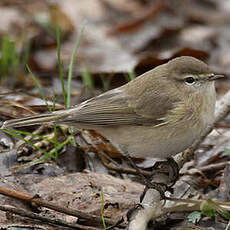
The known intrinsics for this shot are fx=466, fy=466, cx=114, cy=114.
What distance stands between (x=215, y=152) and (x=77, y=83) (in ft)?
9.66

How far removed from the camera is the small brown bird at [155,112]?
4523 millimetres

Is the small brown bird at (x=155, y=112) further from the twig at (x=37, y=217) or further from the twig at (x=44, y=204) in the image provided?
the twig at (x=37, y=217)

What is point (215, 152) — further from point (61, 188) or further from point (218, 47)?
point (218, 47)

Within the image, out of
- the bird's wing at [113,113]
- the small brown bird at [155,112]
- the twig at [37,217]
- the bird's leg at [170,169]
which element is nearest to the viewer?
the twig at [37,217]

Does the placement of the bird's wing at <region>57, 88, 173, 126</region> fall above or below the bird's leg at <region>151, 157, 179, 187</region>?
above

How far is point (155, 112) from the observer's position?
478cm

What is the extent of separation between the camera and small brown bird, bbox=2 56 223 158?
14.8ft

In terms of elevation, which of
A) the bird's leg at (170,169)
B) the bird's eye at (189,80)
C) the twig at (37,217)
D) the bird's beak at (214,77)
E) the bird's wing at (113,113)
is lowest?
the twig at (37,217)

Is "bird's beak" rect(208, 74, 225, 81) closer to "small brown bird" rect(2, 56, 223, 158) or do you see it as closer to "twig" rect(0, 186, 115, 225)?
"small brown bird" rect(2, 56, 223, 158)

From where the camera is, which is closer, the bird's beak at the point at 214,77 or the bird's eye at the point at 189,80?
the bird's beak at the point at 214,77

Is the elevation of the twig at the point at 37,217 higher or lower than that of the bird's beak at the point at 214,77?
lower

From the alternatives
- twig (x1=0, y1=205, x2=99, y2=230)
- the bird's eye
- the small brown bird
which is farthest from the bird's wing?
twig (x1=0, y1=205, x2=99, y2=230)

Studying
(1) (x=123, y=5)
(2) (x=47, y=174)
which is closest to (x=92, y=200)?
(2) (x=47, y=174)

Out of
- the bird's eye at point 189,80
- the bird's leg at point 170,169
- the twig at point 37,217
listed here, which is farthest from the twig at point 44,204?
the bird's eye at point 189,80
